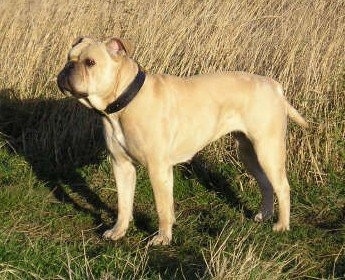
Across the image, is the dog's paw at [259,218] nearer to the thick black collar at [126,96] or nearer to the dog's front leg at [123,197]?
the dog's front leg at [123,197]

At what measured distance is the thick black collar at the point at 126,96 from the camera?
14.3 ft

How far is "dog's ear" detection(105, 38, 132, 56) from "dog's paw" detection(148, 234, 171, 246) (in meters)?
1.31

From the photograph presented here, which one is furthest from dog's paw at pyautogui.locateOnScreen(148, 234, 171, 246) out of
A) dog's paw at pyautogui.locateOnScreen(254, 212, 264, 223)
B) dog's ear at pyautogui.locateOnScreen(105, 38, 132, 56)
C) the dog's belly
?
dog's ear at pyautogui.locateOnScreen(105, 38, 132, 56)

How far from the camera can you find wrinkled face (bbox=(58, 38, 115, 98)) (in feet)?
13.7

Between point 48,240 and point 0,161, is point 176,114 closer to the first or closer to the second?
Result: point 48,240

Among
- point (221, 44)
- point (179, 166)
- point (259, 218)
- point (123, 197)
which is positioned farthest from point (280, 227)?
point (221, 44)

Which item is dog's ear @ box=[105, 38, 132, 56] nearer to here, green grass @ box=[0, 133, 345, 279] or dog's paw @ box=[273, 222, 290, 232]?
green grass @ box=[0, 133, 345, 279]

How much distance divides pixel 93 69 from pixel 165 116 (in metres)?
0.60

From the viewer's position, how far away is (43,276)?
3.76 m

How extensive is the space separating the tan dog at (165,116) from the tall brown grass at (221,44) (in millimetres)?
769

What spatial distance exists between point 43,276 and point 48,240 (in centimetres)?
81

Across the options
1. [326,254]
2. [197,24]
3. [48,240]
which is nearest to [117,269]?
[48,240]

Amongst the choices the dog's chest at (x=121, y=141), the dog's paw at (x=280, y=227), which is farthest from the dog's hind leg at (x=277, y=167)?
the dog's chest at (x=121, y=141)

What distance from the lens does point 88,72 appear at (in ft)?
13.9
